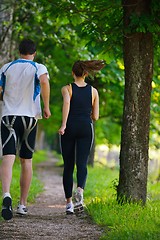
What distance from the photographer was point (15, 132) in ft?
25.2

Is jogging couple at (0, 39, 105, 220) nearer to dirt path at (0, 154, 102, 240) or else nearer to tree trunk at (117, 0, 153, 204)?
dirt path at (0, 154, 102, 240)

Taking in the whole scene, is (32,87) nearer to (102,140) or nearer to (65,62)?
(65,62)

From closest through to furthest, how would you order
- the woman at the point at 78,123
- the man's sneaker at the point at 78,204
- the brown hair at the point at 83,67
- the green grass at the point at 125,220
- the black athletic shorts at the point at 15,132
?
the green grass at the point at 125,220 → the black athletic shorts at the point at 15,132 → the man's sneaker at the point at 78,204 → the woman at the point at 78,123 → the brown hair at the point at 83,67

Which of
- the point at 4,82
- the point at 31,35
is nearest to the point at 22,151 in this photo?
the point at 4,82

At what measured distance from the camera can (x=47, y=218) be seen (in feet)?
26.0

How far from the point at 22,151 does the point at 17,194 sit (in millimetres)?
3726

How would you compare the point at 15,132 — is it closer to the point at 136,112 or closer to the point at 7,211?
the point at 7,211

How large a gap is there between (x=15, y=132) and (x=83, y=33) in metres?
2.90

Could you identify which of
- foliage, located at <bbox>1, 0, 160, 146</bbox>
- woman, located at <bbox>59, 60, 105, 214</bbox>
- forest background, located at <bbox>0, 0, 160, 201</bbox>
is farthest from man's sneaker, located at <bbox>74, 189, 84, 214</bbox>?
foliage, located at <bbox>1, 0, 160, 146</bbox>

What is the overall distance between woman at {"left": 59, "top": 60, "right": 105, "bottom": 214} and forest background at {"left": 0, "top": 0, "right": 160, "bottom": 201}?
33.7 inches

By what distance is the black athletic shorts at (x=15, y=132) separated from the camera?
759 cm

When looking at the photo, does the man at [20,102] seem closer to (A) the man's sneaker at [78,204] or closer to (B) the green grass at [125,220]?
(A) the man's sneaker at [78,204]

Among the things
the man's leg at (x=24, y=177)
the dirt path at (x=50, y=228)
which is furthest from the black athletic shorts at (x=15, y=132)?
the dirt path at (x=50, y=228)

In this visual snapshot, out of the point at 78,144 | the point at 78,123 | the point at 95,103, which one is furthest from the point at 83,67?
the point at 78,144
